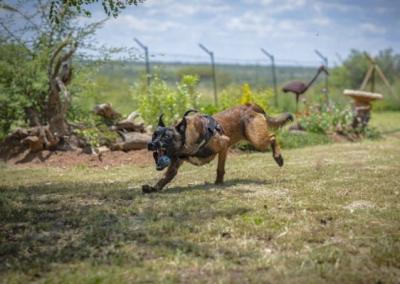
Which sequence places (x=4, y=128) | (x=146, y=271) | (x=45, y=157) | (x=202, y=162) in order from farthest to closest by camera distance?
(x=4, y=128)
(x=45, y=157)
(x=202, y=162)
(x=146, y=271)

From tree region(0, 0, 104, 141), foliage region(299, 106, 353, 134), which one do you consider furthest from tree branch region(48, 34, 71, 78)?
foliage region(299, 106, 353, 134)

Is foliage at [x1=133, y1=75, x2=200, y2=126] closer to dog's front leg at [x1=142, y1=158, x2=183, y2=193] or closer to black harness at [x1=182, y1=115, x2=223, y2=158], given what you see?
black harness at [x1=182, y1=115, x2=223, y2=158]

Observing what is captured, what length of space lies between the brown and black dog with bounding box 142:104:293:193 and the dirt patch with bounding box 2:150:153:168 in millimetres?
3651

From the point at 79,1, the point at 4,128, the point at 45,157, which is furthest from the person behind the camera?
the point at 4,128

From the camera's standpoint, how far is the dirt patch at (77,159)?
41.2 ft

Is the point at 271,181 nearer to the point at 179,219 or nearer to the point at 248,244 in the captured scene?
the point at 179,219

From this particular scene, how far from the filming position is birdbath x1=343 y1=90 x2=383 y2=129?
18.4 meters

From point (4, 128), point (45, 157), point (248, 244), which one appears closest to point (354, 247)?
point (248, 244)

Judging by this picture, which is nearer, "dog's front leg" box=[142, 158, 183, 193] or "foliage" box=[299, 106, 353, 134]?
"dog's front leg" box=[142, 158, 183, 193]

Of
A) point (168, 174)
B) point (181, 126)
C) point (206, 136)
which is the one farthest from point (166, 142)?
point (206, 136)

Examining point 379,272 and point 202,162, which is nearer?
point 379,272

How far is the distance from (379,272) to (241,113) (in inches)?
192

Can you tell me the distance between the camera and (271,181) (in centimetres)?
911

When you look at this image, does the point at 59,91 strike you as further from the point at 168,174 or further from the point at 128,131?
the point at 168,174
